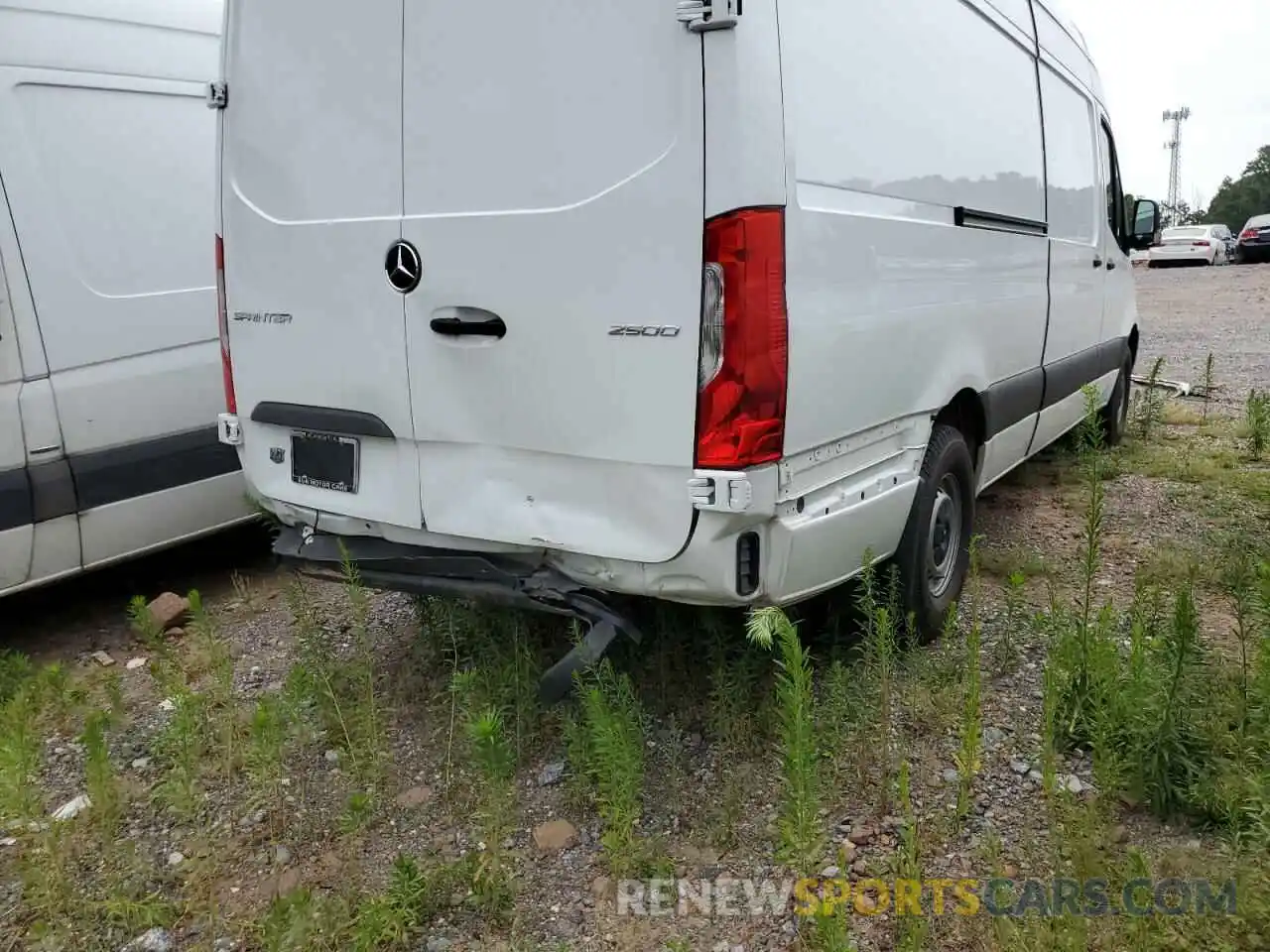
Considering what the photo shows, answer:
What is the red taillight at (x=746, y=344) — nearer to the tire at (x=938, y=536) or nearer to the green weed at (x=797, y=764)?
the green weed at (x=797, y=764)

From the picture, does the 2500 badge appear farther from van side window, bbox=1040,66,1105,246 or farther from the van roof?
van side window, bbox=1040,66,1105,246

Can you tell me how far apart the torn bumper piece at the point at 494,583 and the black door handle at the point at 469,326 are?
0.66m

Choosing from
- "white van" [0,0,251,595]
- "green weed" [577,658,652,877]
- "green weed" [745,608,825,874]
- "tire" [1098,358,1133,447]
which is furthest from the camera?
"tire" [1098,358,1133,447]

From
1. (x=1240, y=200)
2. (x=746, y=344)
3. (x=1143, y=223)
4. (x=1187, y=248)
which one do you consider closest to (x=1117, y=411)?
(x=1143, y=223)

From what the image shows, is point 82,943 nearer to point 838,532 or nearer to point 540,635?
point 540,635

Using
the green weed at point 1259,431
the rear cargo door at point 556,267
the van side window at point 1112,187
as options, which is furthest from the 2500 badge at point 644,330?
the green weed at point 1259,431

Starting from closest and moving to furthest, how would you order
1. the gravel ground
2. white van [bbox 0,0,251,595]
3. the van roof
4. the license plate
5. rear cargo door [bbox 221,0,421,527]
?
rear cargo door [bbox 221,0,421,527]
the license plate
white van [bbox 0,0,251,595]
the van roof
the gravel ground

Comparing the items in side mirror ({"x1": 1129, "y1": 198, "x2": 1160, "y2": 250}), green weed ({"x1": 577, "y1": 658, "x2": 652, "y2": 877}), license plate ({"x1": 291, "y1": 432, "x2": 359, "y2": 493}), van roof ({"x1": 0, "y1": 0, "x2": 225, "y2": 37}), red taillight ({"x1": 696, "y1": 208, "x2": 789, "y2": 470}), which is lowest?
green weed ({"x1": 577, "y1": 658, "x2": 652, "y2": 877})

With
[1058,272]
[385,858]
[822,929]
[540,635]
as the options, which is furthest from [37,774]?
[1058,272]

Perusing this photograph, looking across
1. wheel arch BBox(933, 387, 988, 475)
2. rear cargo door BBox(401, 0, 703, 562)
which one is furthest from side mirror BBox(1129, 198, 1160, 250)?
rear cargo door BBox(401, 0, 703, 562)

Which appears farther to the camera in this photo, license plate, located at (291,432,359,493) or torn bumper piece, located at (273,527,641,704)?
license plate, located at (291,432,359,493)

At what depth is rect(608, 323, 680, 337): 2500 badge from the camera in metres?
2.62

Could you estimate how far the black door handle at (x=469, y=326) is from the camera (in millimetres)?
2883

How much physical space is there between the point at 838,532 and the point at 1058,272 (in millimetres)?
2783
